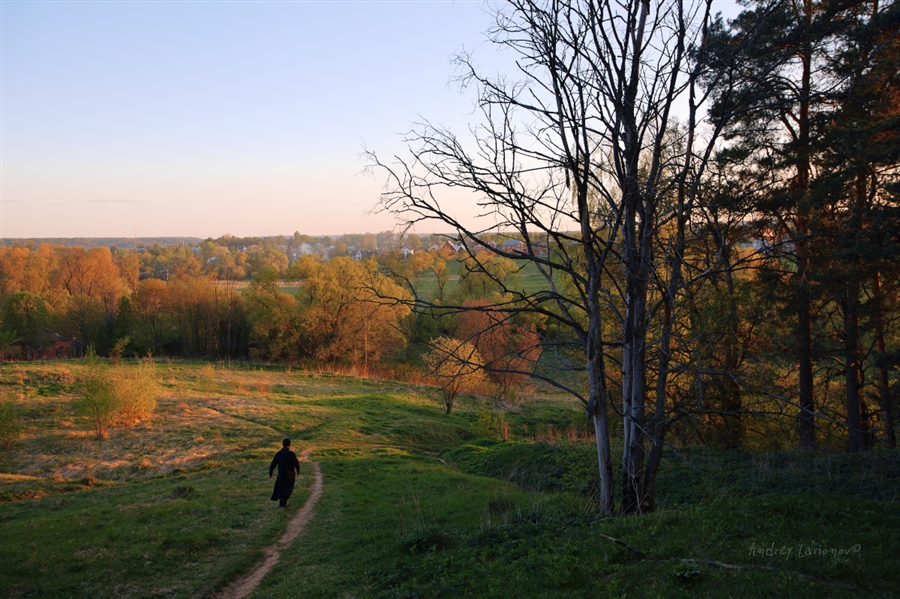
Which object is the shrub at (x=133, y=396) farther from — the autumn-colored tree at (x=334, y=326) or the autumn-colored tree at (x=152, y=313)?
the autumn-colored tree at (x=152, y=313)

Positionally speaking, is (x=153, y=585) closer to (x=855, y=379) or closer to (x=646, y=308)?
(x=646, y=308)

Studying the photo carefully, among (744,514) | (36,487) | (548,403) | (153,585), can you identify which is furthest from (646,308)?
(548,403)

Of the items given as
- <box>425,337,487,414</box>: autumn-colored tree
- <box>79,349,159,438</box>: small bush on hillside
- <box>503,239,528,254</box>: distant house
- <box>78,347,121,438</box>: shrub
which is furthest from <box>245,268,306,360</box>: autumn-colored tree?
<box>503,239,528,254</box>: distant house

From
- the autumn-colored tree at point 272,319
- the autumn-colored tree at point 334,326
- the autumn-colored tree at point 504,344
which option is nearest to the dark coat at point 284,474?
the autumn-colored tree at point 504,344

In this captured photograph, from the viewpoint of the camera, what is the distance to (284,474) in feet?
42.5

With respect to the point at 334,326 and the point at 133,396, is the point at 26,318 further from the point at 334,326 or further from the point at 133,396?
the point at 133,396

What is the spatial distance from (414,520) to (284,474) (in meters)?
4.20

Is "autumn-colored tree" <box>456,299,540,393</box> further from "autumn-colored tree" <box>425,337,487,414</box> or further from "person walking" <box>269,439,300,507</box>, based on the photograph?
"person walking" <box>269,439,300,507</box>

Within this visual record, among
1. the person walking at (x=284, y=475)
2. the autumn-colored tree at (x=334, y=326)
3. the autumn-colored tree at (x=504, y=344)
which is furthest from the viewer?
the autumn-colored tree at (x=334, y=326)

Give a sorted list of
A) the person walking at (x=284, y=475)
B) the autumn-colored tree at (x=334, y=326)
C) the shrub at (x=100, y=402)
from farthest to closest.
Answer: the autumn-colored tree at (x=334, y=326), the shrub at (x=100, y=402), the person walking at (x=284, y=475)

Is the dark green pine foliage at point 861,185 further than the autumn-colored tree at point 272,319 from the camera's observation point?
No

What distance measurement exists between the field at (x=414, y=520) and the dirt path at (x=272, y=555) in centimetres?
18

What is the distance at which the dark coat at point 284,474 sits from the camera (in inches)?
510

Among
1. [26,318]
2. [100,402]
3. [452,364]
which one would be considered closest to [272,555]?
[452,364]
